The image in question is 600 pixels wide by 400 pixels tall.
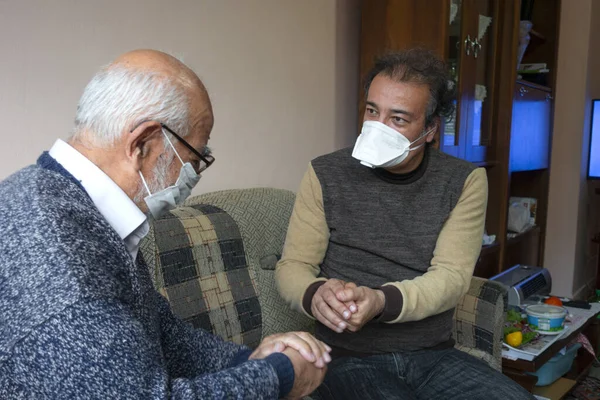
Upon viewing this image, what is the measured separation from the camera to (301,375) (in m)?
0.92

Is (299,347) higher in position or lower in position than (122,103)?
lower

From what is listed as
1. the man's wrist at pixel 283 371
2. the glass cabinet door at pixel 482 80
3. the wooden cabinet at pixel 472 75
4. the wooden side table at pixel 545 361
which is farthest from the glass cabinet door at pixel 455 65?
the man's wrist at pixel 283 371

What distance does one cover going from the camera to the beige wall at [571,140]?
12.4 ft

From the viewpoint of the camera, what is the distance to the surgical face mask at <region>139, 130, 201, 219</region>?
92 cm

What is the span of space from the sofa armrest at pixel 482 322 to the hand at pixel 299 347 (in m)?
0.83

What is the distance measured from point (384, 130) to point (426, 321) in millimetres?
518

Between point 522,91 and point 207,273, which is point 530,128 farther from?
point 207,273

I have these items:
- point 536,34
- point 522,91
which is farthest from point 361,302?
point 536,34

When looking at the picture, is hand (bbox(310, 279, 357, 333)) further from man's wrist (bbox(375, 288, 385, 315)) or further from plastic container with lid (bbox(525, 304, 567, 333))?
plastic container with lid (bbox(525, 304, 567, 333))

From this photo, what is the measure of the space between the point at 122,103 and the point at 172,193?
17cm

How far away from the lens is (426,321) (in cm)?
148

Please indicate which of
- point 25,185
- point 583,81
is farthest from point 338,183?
point 583,81

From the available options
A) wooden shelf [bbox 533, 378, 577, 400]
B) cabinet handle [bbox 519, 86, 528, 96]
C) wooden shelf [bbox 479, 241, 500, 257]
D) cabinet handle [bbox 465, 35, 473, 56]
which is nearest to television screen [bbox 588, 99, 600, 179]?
cabinet handle [bbox 519, 86, 528, 96]

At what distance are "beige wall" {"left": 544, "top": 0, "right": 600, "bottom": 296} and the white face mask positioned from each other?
2.78m
